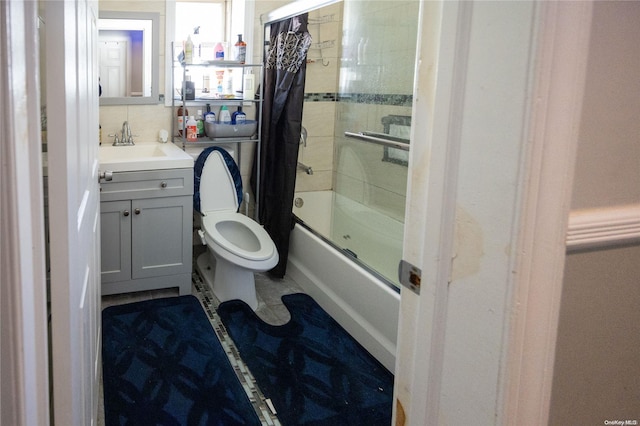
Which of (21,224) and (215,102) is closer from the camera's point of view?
(21,224)

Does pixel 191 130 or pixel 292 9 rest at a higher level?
pixel 292 9

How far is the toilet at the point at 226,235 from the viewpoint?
3.12m

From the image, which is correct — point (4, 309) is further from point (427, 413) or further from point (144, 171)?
point (144, 171)

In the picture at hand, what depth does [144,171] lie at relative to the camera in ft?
10.1

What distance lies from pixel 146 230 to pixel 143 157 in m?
0.38

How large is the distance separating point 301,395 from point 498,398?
4.66ft

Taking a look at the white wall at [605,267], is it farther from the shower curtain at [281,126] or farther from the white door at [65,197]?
the shower curtain at [281,126]

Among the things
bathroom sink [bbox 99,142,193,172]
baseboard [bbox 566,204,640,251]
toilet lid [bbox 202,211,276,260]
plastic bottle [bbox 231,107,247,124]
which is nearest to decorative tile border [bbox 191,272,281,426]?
toilet lid [bbox 202,211,276,260]

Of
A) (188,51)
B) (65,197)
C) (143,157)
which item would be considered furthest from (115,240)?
(65,197)

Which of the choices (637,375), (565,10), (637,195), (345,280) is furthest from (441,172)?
(345,280)

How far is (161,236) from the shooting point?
3234mm

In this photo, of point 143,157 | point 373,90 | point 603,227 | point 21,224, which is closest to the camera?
point 21,224

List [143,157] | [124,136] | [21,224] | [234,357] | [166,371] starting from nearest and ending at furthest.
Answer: [21,224] → [166,371] → [234,357] → [143,157] → [124,136]

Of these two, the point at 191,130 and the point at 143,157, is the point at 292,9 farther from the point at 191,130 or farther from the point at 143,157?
the point at 143,157
